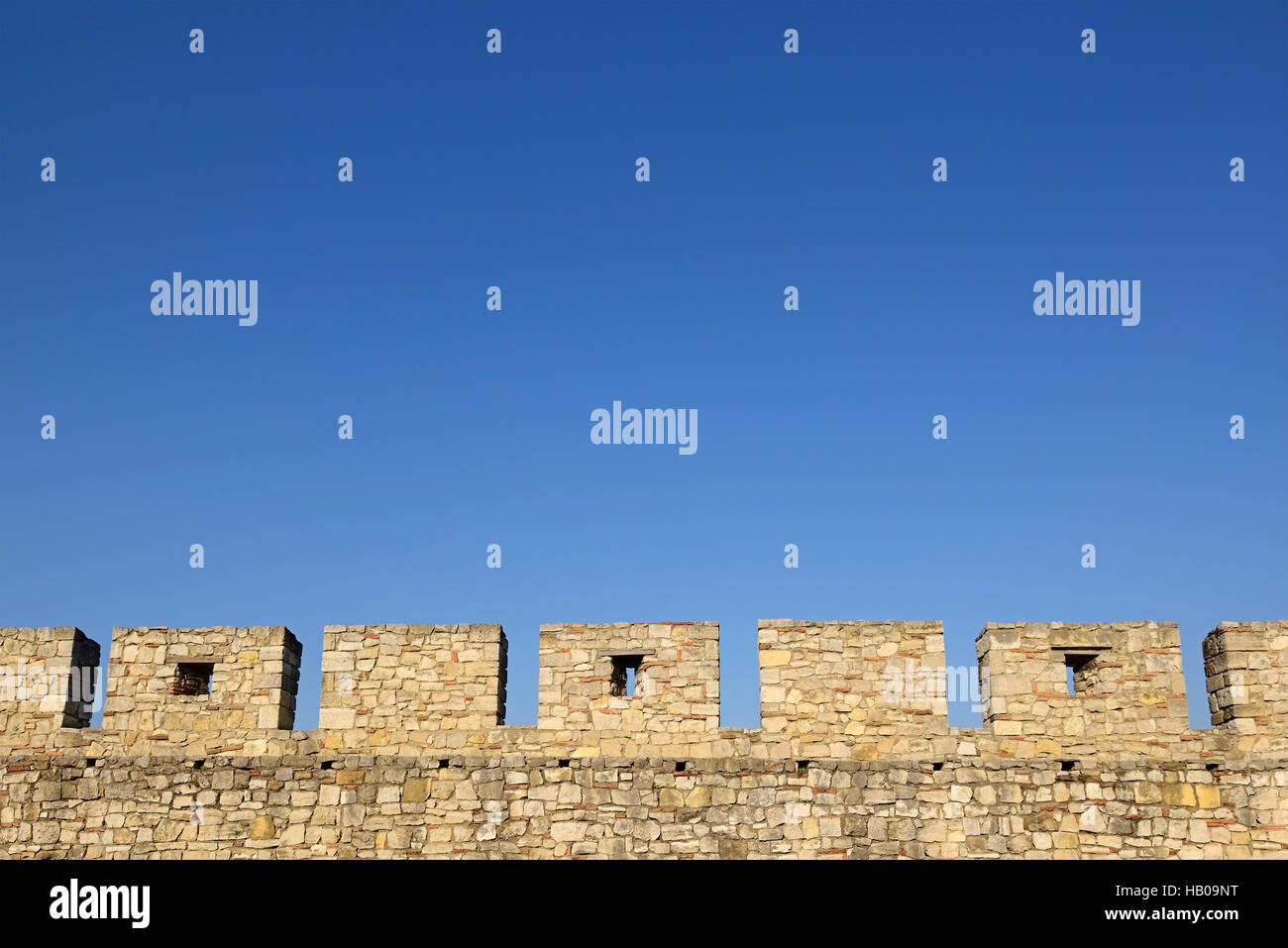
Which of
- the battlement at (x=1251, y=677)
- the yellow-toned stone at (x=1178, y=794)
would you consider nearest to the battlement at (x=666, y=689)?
the battlement at (x=1251, y=677)

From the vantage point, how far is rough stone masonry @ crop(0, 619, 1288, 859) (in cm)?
1230

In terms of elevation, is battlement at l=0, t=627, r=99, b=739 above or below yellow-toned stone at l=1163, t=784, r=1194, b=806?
above

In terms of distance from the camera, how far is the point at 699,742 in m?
12.7

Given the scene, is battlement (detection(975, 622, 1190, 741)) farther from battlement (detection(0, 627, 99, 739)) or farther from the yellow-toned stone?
battlement (detection(0, 627, 99, 739))

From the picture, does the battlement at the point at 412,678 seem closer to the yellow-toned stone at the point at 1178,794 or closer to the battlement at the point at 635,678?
the battlement at the point at 635,678

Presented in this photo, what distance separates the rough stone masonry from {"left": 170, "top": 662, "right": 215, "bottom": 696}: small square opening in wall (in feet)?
0.11

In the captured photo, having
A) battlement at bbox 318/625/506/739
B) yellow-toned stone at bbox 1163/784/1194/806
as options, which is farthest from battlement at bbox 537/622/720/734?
yellow-toned stone at bbox 1163/784/1194/806

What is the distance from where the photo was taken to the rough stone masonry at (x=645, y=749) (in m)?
12.3

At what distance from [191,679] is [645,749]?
204 inches
